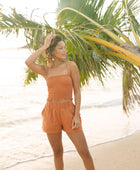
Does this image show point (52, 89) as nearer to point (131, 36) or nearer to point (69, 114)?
point (69, 114)

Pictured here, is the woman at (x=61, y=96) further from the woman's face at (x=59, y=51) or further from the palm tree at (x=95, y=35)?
the palm tree at (x=95, y=35)

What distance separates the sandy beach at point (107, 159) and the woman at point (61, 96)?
134cm

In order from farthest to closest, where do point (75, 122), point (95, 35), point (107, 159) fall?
point (107, 159) → point (95, 35) → point (75, 122)

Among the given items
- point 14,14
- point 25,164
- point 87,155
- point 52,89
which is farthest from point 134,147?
point 14,14

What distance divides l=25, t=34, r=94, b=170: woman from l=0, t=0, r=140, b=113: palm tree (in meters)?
0.33

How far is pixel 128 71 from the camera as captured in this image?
3670mm

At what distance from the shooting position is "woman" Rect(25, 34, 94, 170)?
7.85 ft

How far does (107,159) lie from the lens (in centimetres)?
396

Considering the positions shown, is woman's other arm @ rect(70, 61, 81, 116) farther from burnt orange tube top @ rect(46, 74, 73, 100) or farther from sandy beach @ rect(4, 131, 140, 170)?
sandy beach @ rect(4, 131, 140, 170)

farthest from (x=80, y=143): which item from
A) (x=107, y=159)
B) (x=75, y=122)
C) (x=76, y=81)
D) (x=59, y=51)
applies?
(x=107, y=159)

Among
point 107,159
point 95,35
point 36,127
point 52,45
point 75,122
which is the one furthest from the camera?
point 36,127

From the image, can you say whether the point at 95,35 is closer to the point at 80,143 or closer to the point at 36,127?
the point at 80,143

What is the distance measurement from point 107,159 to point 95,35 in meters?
1.87

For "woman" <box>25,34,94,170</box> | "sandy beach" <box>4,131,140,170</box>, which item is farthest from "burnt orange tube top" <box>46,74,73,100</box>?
"sandy beach" <box>4,131,140,170</box>
